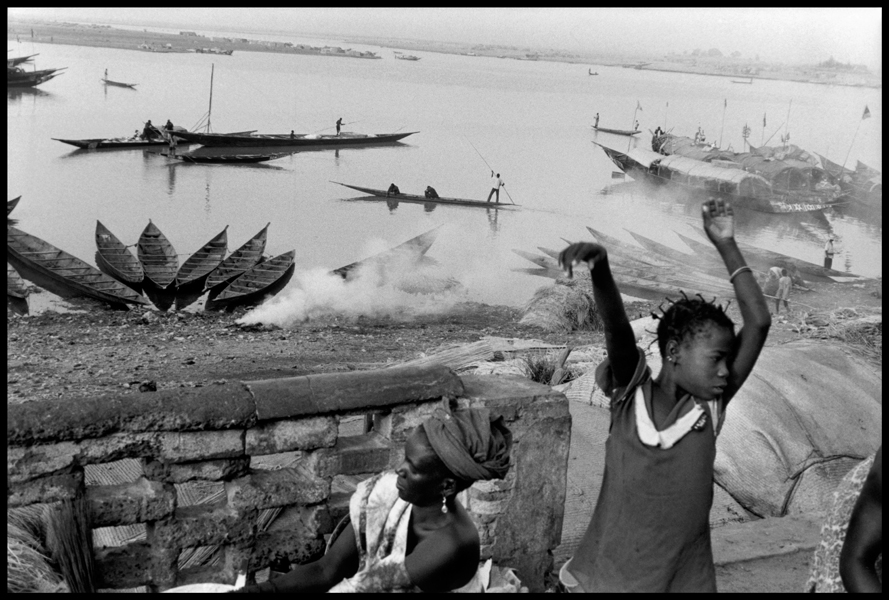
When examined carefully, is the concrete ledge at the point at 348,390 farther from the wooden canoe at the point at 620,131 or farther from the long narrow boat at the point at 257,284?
the wooden canoe at the point at 620,131

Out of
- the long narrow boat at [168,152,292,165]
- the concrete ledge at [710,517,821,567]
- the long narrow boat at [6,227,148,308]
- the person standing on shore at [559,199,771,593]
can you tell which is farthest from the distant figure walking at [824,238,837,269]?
the person standing on shore at [559,199,771,593]

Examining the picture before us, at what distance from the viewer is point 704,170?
25.0 m

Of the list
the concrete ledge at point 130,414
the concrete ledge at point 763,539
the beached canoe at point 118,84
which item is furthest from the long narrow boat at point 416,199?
the concrete ledge at point 130,414

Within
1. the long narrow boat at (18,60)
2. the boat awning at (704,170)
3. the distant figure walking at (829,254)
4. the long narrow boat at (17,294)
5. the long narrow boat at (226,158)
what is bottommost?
the long narrow boat at (17,294)

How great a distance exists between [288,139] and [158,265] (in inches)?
228

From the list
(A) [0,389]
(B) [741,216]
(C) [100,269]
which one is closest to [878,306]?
(B) [741,216]

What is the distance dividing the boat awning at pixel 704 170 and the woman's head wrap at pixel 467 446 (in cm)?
2317

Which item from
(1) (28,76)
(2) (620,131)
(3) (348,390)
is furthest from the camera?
(2) (620,131)

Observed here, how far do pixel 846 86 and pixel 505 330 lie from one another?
12.2 meters

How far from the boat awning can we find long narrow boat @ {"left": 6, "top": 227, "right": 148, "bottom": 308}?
50.1ft

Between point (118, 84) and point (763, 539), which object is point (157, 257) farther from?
point (763, 539)

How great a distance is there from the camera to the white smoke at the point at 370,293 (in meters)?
21.7

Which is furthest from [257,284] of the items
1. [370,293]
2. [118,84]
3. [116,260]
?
[118,84]

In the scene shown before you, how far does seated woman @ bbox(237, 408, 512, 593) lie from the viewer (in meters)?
2.71
